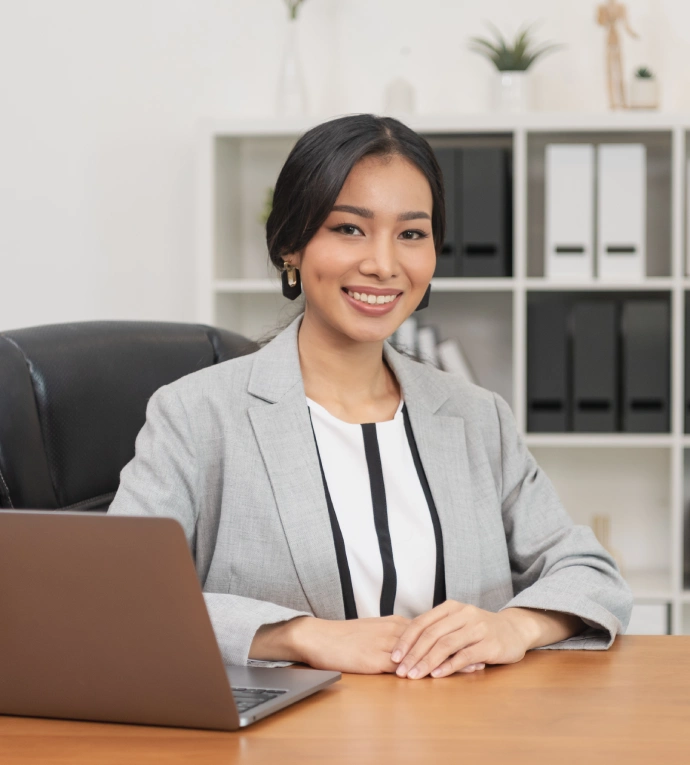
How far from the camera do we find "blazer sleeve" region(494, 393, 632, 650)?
1182 millimetres

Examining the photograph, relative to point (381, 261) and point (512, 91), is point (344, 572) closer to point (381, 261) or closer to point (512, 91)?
point (381, 261)

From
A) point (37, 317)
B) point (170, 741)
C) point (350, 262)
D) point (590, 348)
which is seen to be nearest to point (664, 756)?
point (170, 741)

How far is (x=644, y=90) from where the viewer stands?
2885 mm

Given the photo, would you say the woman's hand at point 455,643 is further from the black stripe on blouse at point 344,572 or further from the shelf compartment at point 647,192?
the shelf compartment at point 647,192

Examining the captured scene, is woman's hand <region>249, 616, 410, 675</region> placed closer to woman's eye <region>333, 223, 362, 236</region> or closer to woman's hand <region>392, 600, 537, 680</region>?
woman's hand <region>392, 600, 537, 680</region>

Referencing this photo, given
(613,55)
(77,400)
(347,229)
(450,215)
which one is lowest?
(77,400)

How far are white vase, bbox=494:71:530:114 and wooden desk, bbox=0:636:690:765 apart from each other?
2.16 meters

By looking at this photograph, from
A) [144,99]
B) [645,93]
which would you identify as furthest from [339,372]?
[144,99]

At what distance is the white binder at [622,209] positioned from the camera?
280cm

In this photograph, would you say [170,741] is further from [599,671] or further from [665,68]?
[665,68]

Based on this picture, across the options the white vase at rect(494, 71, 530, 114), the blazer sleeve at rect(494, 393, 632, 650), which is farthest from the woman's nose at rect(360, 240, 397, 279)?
the white vase at rect(494, 71, 530, 114)

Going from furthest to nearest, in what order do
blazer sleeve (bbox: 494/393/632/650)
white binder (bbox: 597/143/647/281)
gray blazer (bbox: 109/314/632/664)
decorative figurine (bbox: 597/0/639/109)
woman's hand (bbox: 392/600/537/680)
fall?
1. decorative figurine (bbox: 597/0/639/109)
2. white binder (bbox: 597/143/647/281)
3. gray blazer (bbox: 109/314/632/664)
4. blazer sleeve (bbox: 494/393/632/650)
5. woman's hand (bbox: 392/600/537/680)

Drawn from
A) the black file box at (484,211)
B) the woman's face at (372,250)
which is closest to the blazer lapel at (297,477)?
the woman's face at (372,250)

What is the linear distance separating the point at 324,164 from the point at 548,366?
5.19 feet
